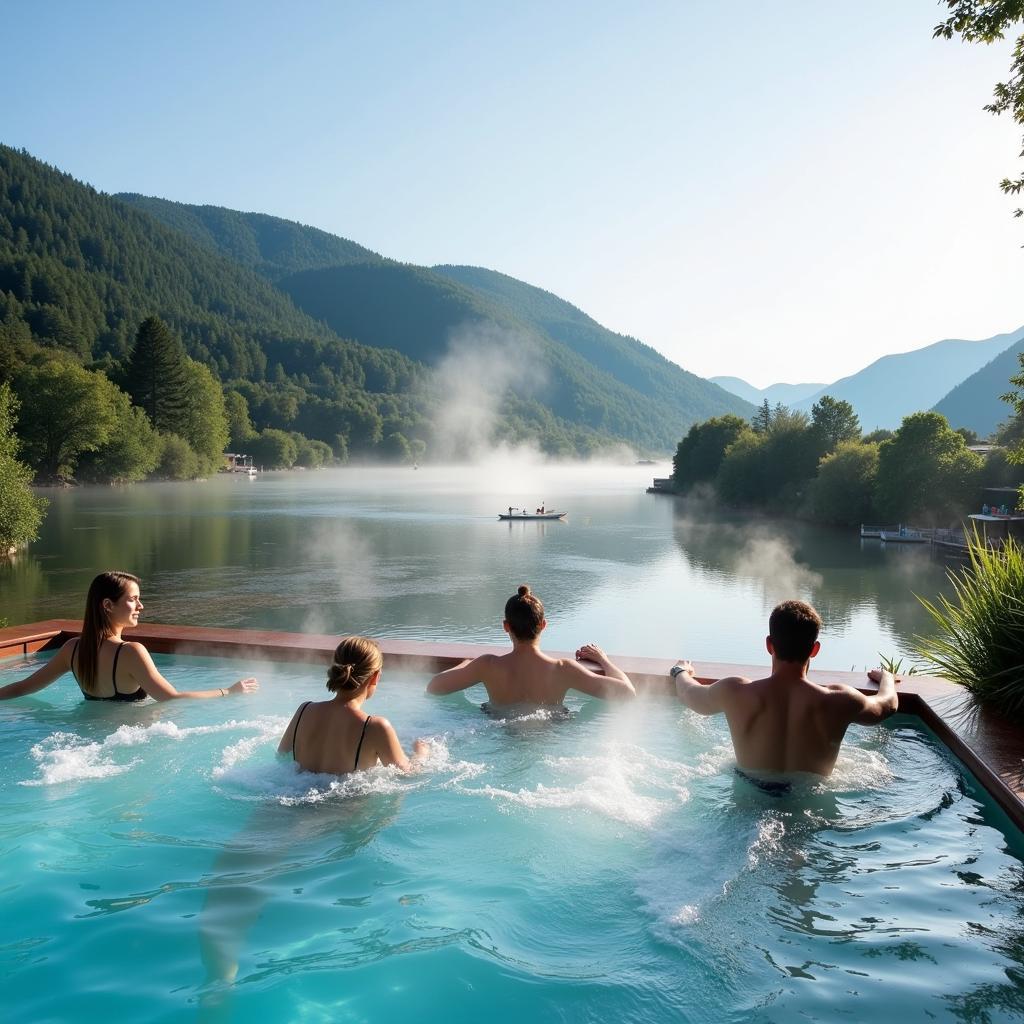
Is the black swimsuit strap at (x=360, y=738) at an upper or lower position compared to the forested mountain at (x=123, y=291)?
lower

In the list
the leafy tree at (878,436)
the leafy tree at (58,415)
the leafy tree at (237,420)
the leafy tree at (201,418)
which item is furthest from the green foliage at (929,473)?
the leafy tree at (237,420)

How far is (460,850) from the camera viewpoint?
4305 mm

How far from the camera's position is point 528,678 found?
592cm

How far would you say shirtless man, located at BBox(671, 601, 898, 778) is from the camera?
427cm

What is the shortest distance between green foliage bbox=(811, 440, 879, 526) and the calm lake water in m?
1.84

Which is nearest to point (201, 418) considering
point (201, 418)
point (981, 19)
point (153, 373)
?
point (201, 418)

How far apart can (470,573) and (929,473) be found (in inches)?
1343

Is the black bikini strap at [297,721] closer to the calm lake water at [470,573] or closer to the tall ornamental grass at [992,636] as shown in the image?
the tall ornamental grass at [992,636]

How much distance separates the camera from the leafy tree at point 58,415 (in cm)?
6313

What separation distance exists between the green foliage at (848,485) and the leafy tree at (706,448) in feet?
88.9

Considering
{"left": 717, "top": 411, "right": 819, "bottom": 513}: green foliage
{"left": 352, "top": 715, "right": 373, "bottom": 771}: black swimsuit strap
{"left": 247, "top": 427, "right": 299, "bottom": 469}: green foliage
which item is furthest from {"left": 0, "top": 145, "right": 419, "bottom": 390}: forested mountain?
{"left": 352, "top": 715, "right": 373, "bottom": 771}: black swimsuit strap

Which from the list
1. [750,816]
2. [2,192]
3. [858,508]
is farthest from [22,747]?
[2,192]

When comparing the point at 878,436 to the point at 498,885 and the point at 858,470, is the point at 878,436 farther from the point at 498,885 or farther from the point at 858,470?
the point at 498,885

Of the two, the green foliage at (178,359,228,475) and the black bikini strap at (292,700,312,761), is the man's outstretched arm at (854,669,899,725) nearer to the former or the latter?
the black bikini strap at (292,700,312,761)
